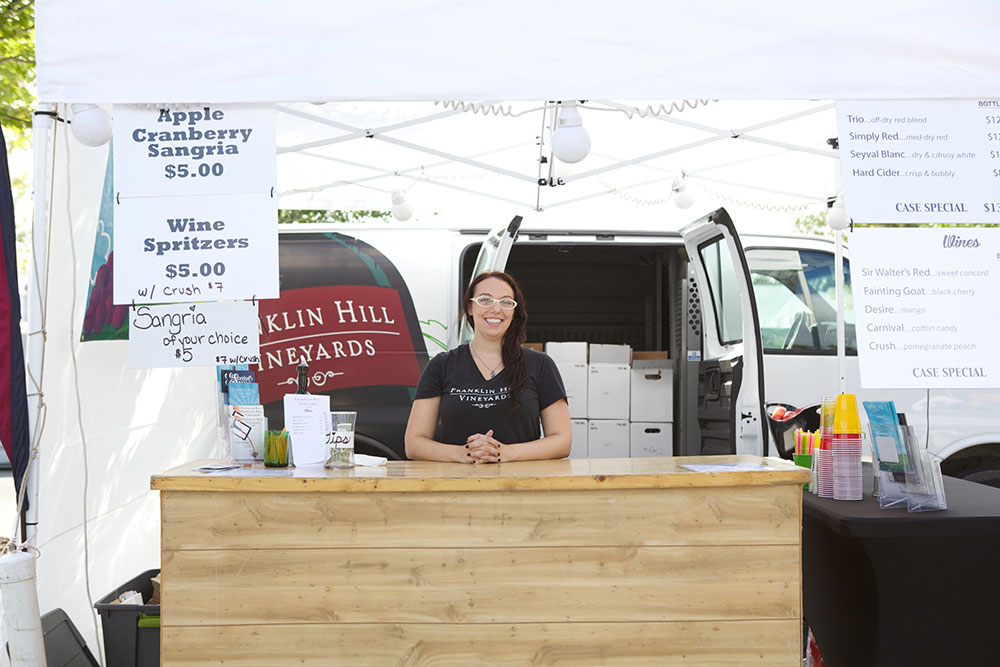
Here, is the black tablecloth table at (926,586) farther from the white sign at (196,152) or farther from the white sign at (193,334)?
the white sign at (196,152)

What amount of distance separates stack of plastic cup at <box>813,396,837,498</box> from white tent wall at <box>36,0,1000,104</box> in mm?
954

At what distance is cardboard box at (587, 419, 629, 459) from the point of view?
579 centimetres

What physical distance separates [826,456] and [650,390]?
3.11 m

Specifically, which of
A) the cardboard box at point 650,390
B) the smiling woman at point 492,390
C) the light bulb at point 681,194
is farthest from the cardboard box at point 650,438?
the smiling woman at point 492,390

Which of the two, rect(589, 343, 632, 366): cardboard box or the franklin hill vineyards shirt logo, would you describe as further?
rect(589, 343, 632, 366): cardboard box

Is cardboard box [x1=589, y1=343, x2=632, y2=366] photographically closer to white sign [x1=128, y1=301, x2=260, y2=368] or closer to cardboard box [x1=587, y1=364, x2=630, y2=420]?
cardboard box [x1=587, y1=364, x2=630, y2=420]

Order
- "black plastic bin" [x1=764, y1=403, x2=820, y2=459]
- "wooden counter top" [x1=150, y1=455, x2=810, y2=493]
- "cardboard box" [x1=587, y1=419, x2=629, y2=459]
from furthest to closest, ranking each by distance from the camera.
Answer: "cardboard box" [x1=587, y1=419, x2=629, y2=459] → "black plastic bin" [x1=764, y1=403, x2=820, y2=459] → "wooden counter top" [x1=150, y1=455, x2=810, y2=493]

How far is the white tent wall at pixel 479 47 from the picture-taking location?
2.49m

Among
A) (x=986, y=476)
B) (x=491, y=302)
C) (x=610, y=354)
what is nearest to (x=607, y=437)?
(x=610, y=354)

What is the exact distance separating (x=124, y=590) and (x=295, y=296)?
91.0 inches

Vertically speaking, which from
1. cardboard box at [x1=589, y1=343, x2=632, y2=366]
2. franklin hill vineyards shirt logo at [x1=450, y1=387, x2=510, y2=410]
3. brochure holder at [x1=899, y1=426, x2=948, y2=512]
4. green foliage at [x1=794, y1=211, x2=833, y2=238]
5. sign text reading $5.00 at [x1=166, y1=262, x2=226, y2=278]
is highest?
green foliage at [x1=794, y1=211, x2=833, y2=238]

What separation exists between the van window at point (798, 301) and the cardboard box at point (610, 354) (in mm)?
963

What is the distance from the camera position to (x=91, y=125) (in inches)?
101

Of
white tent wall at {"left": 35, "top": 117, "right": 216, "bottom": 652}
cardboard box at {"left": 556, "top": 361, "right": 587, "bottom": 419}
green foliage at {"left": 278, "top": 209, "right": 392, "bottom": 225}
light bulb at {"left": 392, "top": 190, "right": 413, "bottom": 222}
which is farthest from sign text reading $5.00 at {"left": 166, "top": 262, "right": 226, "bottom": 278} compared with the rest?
green foliage at {"left": 278, "top": 209, "right": 392, "bottom": 225}
